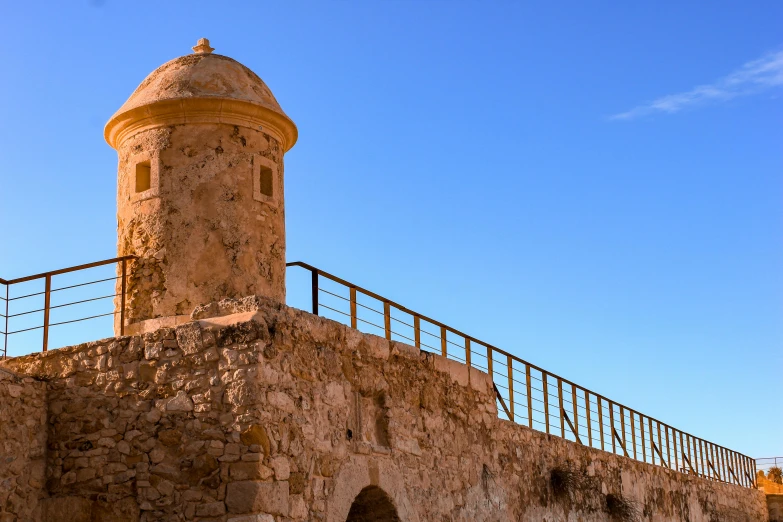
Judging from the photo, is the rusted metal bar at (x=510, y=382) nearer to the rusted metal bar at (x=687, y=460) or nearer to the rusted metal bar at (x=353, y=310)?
the rusted metal bar at (x=353, y=310)

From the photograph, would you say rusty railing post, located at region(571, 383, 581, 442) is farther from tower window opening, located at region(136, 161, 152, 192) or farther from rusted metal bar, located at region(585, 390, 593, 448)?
tower window opening, located at region(136, 161, 152, 192)

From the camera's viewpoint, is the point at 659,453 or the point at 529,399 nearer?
the point at 529,399

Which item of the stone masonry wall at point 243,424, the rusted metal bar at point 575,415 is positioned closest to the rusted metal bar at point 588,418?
the rusted metal bar at point 575,415

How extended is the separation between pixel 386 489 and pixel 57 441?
3.01 meters

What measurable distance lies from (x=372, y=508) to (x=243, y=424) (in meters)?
2.19

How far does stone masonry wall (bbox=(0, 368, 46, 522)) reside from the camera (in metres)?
8.62

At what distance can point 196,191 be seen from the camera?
10328 millimetres

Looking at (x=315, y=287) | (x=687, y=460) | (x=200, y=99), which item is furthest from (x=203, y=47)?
(x=687, y=460)

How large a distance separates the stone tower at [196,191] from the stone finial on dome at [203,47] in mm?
290

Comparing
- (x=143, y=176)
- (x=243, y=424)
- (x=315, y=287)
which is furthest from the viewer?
(x=143, y=176)

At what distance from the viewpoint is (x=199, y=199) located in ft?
33.8

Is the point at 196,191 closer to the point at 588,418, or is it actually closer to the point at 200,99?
the point at 200,99

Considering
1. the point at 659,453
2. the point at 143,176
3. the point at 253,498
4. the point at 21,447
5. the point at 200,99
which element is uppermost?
the point at 200,99

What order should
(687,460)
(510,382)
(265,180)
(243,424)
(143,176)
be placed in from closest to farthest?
(243,424) < (143,176) < (265,180) < (510,382) < (687,460)
